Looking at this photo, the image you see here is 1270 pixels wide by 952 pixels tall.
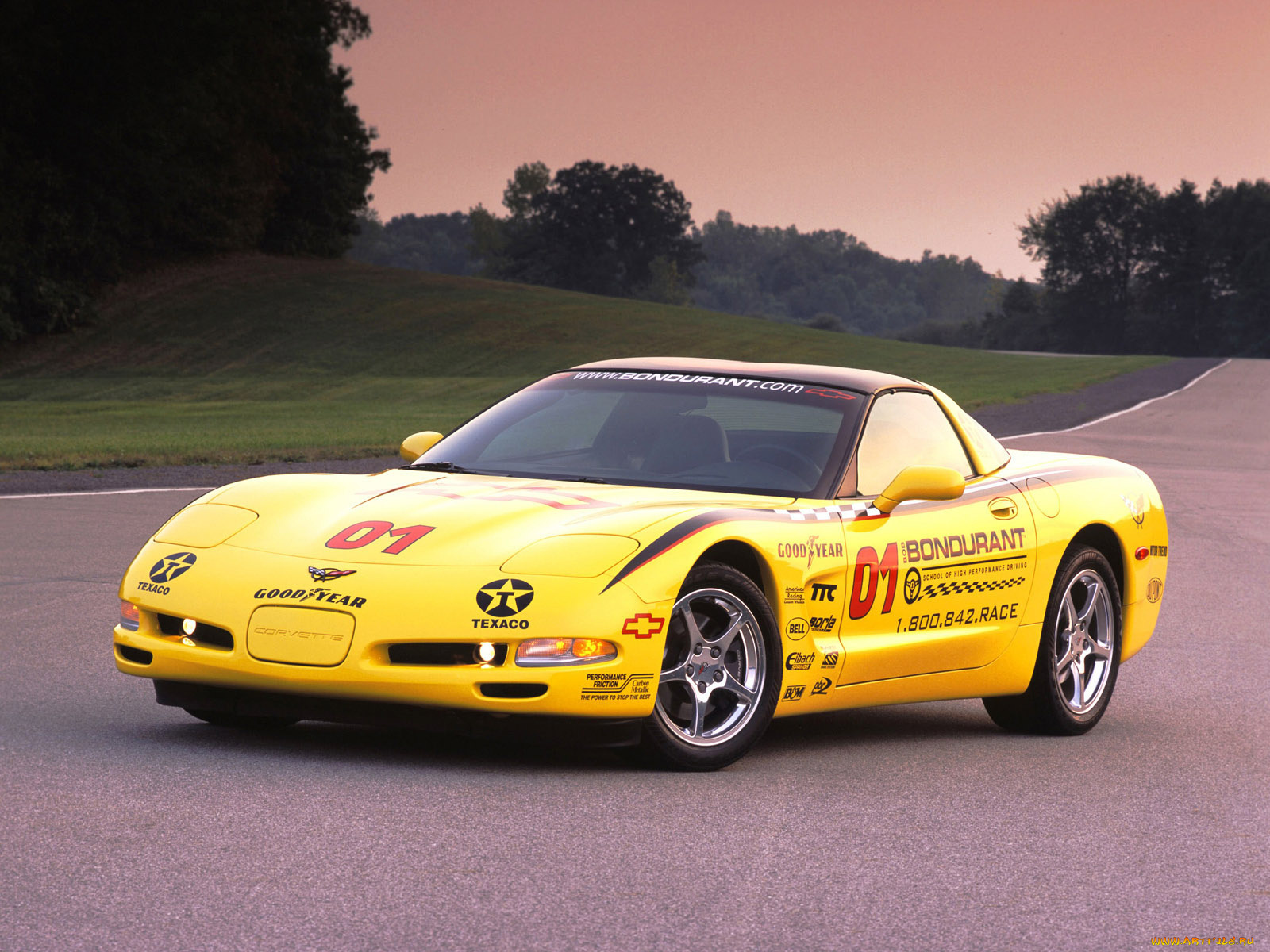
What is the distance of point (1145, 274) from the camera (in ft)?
448

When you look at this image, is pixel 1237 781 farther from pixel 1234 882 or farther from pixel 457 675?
pixel 457 675

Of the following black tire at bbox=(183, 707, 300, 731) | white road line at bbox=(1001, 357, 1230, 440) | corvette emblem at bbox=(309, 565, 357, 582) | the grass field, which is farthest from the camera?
the grass field

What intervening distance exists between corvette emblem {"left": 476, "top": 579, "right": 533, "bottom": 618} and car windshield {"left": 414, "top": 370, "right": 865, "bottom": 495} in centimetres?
111

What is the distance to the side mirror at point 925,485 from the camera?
21.0 ft

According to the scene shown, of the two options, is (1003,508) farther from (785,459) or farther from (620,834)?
(620,834)

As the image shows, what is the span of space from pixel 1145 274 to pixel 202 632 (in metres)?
138

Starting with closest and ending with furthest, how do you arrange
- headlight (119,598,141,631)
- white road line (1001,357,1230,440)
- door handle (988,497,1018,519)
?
headlight (119,598,141,631)
door handle (988,497,1018,519)
white road line (1001,357,1230,440)

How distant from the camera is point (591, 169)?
133 m

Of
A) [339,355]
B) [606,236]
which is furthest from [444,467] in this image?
[606,236]

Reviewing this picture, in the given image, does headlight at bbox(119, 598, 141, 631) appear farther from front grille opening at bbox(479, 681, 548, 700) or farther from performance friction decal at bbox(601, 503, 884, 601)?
performance friction decal at bbox(601, 503, 884, 601)

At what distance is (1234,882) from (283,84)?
67.5 meters

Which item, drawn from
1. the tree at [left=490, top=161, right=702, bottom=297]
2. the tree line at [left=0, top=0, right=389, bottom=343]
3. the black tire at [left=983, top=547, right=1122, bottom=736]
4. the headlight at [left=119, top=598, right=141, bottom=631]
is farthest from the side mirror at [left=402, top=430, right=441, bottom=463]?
the tree at [left=490, top=161, right=702, bottom=297]

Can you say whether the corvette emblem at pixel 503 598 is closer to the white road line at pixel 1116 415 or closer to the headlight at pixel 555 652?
the headlight at pixel 555 652

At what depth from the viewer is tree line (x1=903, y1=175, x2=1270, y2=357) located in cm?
12800
